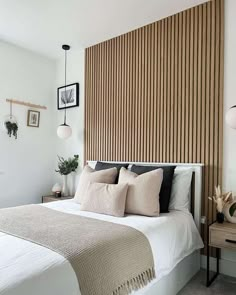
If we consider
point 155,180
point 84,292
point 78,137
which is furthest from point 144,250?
point 78,137

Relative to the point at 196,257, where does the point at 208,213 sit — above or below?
above

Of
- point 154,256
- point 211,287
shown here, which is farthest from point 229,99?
point 211,287

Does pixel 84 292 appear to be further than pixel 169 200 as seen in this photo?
No

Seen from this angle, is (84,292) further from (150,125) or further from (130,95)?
(130,95)

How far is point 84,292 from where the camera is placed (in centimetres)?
130

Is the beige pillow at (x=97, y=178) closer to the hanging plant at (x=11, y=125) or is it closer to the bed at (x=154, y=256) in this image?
the bed at (x=154, y=256)

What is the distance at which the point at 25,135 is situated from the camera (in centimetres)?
388

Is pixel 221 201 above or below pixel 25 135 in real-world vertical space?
below

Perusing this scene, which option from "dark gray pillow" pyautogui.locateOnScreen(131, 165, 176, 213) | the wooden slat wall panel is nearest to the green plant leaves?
the wooden slat wall panel

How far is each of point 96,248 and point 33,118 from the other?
9.70ft

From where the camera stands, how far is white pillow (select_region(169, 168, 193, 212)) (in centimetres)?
252

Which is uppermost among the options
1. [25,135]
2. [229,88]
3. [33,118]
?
[229,88]

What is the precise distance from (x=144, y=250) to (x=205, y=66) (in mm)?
1974

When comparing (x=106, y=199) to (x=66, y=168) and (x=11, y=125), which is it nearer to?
(x=66, y=168)
